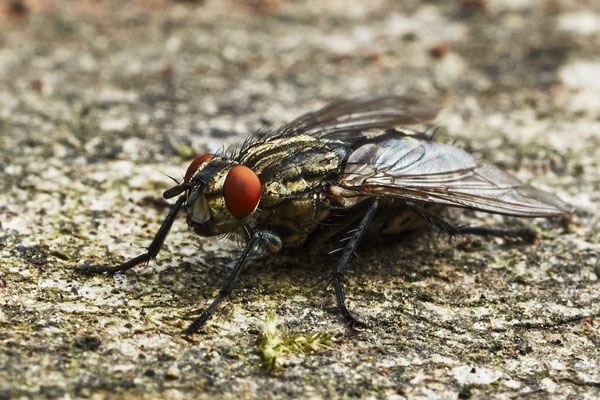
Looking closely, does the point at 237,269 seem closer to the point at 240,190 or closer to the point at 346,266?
the point at 240,190

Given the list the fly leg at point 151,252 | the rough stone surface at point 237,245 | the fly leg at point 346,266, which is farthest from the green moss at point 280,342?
the fly leg at point 151,252

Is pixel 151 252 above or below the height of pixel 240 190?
below

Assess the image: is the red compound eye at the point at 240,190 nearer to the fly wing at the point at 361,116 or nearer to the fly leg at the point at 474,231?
the fly wing at the point at 361,116

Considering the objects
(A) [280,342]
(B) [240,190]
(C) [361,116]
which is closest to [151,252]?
(B) [240,190]

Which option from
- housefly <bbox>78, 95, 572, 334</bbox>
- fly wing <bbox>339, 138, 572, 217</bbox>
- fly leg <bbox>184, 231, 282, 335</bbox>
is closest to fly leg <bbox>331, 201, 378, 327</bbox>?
housefly <bbox>78, 95, 572, 334</bbox>

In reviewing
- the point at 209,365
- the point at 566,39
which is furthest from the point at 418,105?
the point at 566,39

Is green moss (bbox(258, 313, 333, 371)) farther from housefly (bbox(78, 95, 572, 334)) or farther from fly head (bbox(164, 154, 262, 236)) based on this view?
fly head (bbox(164, 154, 262, 236))
